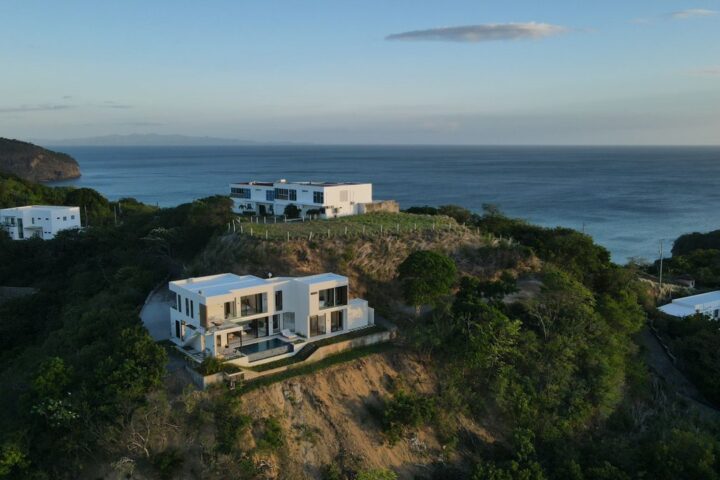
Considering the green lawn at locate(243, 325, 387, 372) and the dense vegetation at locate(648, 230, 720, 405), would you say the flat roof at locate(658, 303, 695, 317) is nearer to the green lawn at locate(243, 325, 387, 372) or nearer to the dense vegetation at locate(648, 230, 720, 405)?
the dense vegetation at locate(648, 230, 720, 405)

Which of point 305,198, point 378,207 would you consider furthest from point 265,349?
point 378,207

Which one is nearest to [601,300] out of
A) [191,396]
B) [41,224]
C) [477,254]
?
[477,254]

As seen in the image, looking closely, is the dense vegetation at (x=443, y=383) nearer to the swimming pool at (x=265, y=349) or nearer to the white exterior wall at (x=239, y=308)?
the swimming pool at (x=265, y=349)

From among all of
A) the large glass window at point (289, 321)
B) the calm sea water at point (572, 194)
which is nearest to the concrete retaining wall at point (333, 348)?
the large glass window at point (289, 321)

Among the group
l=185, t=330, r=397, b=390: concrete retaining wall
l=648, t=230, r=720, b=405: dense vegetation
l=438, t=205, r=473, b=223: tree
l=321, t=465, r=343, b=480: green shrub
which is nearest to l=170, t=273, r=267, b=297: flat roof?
l=185, t=330, r=397, b=390: concrete retaining wall

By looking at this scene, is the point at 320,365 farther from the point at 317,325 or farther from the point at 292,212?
the point at 292,212
